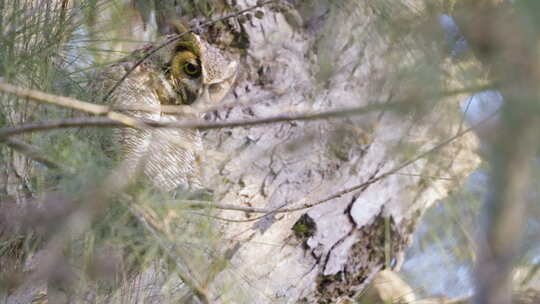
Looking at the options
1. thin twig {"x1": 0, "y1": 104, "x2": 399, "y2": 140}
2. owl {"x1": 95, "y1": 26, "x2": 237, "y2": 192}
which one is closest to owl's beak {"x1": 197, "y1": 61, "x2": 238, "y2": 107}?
owl {"x1": 95, "y1": 26, "x2": 237, "y2": 192}

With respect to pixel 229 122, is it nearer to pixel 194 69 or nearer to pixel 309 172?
pixel 309 172

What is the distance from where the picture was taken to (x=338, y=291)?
1.42 m

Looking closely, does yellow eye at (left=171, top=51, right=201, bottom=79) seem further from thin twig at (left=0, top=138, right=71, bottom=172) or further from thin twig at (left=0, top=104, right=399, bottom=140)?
thin twig at (left=0, top=104, right=399, bottom=140)

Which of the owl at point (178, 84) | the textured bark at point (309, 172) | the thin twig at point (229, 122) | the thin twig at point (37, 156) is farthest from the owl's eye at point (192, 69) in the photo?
the thin twig at point (229, 122)

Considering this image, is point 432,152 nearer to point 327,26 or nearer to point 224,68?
point 327,26

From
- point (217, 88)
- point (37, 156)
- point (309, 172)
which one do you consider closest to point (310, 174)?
point (309, 172)

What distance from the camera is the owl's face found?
1488mm

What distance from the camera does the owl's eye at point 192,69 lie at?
1.51 m

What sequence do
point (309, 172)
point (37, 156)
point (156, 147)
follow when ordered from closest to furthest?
point (37, 156) → point (156, 147) → point (309, 172)

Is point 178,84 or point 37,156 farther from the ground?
point 178,84

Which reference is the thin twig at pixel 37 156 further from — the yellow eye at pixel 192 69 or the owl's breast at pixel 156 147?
the yellow eye at pixel 192 69

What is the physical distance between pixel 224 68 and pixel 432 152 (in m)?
0.81

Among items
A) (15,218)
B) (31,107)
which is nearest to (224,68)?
(31,107)

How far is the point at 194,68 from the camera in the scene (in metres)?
1.52
